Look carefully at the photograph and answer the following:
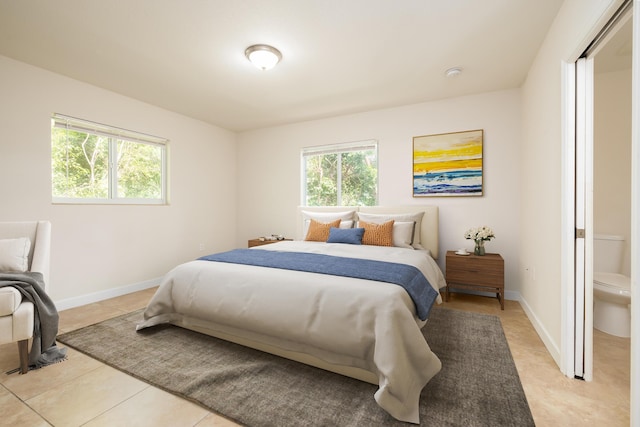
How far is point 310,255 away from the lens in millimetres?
2666

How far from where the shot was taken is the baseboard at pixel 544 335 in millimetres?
1983

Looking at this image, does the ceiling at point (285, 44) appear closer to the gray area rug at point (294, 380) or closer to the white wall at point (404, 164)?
the white wall at point (404, 164)

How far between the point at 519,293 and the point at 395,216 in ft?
5.44

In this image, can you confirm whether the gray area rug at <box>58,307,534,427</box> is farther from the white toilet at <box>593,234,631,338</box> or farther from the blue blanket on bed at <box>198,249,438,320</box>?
the white toilet at <box>593,234,631,338</box>

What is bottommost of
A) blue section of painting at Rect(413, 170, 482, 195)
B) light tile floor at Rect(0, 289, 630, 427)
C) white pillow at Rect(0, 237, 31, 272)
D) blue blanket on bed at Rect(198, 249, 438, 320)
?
light tile floor at Rect(0, 289, 630, 427)

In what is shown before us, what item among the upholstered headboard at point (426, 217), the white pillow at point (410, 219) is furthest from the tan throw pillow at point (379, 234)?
the upholstered headboard at point (426, 217)

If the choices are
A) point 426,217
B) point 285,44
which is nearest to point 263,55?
point 285,44

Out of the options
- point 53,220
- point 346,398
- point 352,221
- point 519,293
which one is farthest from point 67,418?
point 519,293

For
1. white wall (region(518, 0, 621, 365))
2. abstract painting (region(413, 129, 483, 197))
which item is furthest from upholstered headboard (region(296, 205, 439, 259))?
white wall (region(518, 0, 621, 365))

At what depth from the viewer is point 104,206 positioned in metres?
3.42

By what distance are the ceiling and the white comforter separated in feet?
6.19

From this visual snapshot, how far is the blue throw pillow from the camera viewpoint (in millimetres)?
3406

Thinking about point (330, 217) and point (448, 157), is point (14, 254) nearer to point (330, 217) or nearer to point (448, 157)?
point (330, 217)

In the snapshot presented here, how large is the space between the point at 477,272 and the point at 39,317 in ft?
12.6
